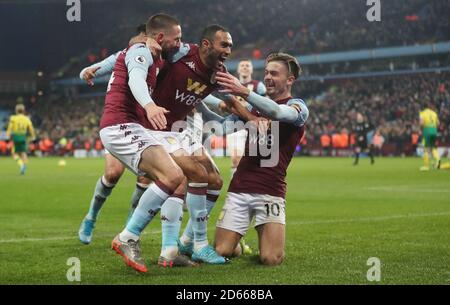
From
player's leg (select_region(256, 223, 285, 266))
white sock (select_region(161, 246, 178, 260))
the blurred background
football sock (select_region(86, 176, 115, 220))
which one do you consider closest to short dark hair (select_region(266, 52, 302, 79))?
player's leg (select_region(256, 223, 285, 266))

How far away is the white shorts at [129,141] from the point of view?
5.95 metres

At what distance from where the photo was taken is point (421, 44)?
40.5 m

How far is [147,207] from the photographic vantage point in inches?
229

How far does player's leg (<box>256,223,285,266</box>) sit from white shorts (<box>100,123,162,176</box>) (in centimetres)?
127

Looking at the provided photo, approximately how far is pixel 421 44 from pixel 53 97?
31.3 metres

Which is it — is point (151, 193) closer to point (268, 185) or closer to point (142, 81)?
point (142, 81)

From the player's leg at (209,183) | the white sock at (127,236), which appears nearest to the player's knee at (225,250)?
the player's leg at (209,183)

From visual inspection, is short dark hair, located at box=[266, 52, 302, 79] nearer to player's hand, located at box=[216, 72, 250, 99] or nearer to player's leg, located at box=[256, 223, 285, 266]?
player's hand, located at box=[216, 72, 250, 99]

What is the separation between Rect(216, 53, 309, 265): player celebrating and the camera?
6602 millimetres

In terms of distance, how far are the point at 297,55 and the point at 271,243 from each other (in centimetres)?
4023

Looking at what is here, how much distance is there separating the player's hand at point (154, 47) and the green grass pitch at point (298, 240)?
5.97ft

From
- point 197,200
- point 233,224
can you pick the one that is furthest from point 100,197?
point 233,224
